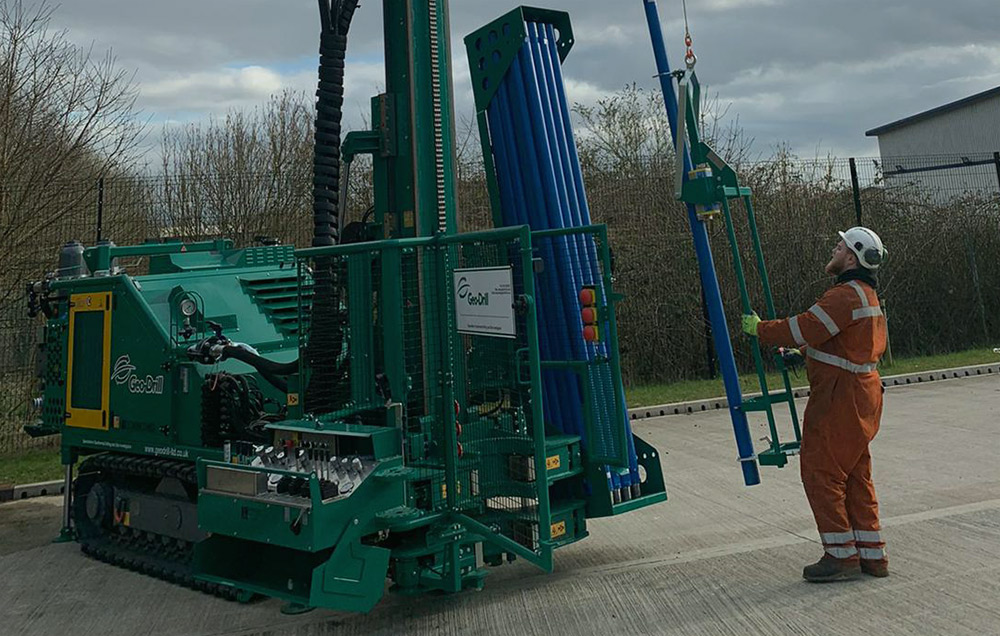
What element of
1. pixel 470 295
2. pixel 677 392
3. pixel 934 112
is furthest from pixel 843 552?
pixel 934 112

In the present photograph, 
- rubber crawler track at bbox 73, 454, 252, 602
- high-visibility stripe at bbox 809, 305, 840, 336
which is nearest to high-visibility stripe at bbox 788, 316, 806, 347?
high-visibility stripe at bbox 809, 305, 840, 336

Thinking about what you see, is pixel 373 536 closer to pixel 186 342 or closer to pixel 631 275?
pixel 186 342

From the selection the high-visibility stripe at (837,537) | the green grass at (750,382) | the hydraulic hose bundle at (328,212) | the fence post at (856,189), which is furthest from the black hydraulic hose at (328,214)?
the fence post at (856,189)

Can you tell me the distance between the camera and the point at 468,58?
19.9 feet

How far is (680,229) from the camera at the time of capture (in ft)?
48.8

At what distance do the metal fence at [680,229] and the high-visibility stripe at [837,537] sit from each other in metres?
7.97

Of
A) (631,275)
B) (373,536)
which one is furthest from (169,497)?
(631,275)

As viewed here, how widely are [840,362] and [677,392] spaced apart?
8117 mm

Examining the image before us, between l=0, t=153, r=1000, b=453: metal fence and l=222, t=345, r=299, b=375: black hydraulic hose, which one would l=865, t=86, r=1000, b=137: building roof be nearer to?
l=0, t=153, r=1000, b=453: metal fence

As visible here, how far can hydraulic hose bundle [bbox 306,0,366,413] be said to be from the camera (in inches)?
208

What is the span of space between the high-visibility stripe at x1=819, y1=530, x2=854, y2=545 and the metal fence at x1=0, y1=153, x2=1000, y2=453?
7970 millimetres

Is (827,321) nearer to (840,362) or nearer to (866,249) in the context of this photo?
(840,362)

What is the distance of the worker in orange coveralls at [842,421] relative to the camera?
5.11m

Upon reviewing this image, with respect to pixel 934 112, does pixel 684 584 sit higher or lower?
lower
